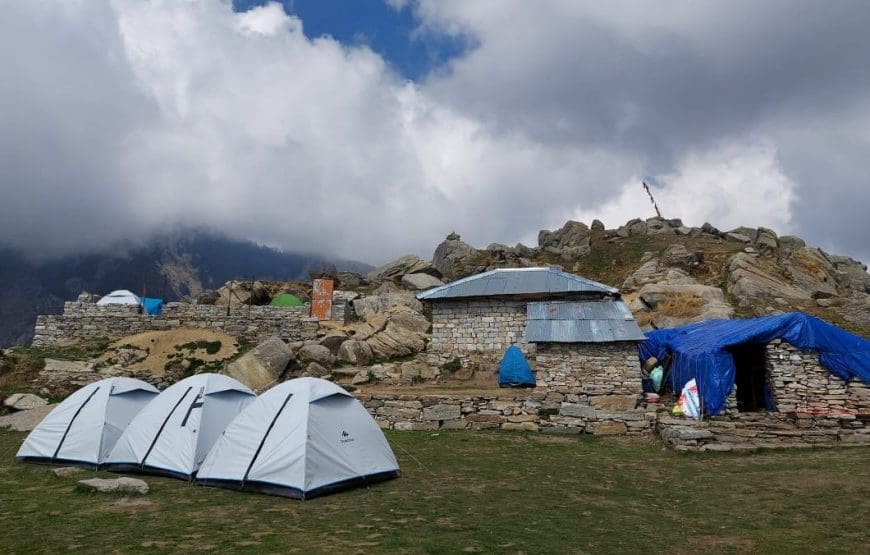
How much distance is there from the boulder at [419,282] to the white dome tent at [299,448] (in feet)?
94.1

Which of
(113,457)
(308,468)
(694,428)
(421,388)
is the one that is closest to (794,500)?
(694,428)

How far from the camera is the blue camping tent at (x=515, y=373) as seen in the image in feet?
71.9

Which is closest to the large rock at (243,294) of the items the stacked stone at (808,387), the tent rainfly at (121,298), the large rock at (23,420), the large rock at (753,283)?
the tent rainfly at (121,298)

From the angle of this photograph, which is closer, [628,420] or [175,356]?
[628,420]

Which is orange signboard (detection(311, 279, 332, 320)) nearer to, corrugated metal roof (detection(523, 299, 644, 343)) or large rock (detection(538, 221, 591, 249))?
corrugated metal roof (detection(523, 299, 644, 343))

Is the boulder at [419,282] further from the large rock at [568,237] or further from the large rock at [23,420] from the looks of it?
the large rock at [23,420]

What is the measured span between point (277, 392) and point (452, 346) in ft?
54.7

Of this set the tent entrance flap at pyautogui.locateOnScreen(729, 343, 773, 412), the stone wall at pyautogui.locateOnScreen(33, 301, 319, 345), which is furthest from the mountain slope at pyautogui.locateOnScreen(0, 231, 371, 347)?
the tent entrance flap at pyautogui.locateOnScreen(729, 343, 773, 412)

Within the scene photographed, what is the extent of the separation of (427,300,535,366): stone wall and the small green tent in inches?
583

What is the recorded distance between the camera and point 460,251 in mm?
49969

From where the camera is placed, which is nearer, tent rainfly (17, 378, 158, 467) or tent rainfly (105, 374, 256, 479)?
tent rainfly (105, 374, 256, 479)

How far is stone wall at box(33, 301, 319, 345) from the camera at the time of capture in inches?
1161

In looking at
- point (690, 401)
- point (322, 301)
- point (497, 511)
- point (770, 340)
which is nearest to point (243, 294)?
point (322, 301)

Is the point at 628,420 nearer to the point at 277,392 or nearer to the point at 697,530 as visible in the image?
the point at 697,530
